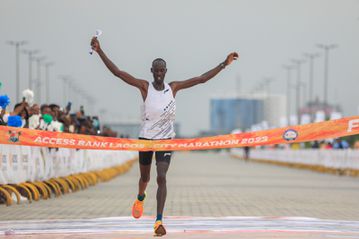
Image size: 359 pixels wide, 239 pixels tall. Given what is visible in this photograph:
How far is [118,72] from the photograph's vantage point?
1193cm

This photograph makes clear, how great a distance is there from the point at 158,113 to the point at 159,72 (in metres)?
0.47

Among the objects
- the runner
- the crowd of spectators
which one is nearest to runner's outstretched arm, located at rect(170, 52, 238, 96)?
the runner

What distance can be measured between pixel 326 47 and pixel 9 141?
76622 millimetres

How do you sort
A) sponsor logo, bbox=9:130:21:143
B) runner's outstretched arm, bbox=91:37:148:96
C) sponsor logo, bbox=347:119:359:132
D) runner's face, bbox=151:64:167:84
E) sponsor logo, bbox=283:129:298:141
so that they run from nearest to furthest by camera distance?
runner's face, bbox=151:64:167:84 → runner's outstretched arm, bbox=91:37:148:96 → sponsor logo, bbox=9:130:21:143 → sponsor logo, bbox=283:129:298:141 → sponsor logo, bbox=347:119:359:132

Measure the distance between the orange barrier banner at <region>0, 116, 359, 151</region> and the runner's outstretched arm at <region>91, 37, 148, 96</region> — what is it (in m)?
0.81

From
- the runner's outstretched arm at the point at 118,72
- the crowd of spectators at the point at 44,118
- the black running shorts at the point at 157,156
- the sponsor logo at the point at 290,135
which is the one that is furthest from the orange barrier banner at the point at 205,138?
the crowd of spectators at the point at 44,118

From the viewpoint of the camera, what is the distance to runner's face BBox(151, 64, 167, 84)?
38.4ft

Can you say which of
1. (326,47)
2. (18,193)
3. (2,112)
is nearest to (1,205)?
(18,193)

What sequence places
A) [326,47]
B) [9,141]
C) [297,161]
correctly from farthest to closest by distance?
1. [326,47]
2. [297,161]
3. [9,141]

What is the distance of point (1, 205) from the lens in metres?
17.6

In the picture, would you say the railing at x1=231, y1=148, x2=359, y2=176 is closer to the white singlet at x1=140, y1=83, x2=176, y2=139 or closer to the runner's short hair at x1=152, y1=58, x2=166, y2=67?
the white singlet at x1=140, y1=83, x2=176, y2=139

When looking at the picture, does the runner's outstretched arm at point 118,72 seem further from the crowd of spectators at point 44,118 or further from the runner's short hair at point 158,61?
the crowd of spectators at point 44,118

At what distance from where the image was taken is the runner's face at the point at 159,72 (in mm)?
11695

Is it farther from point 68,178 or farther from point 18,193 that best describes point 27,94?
point 18,193
